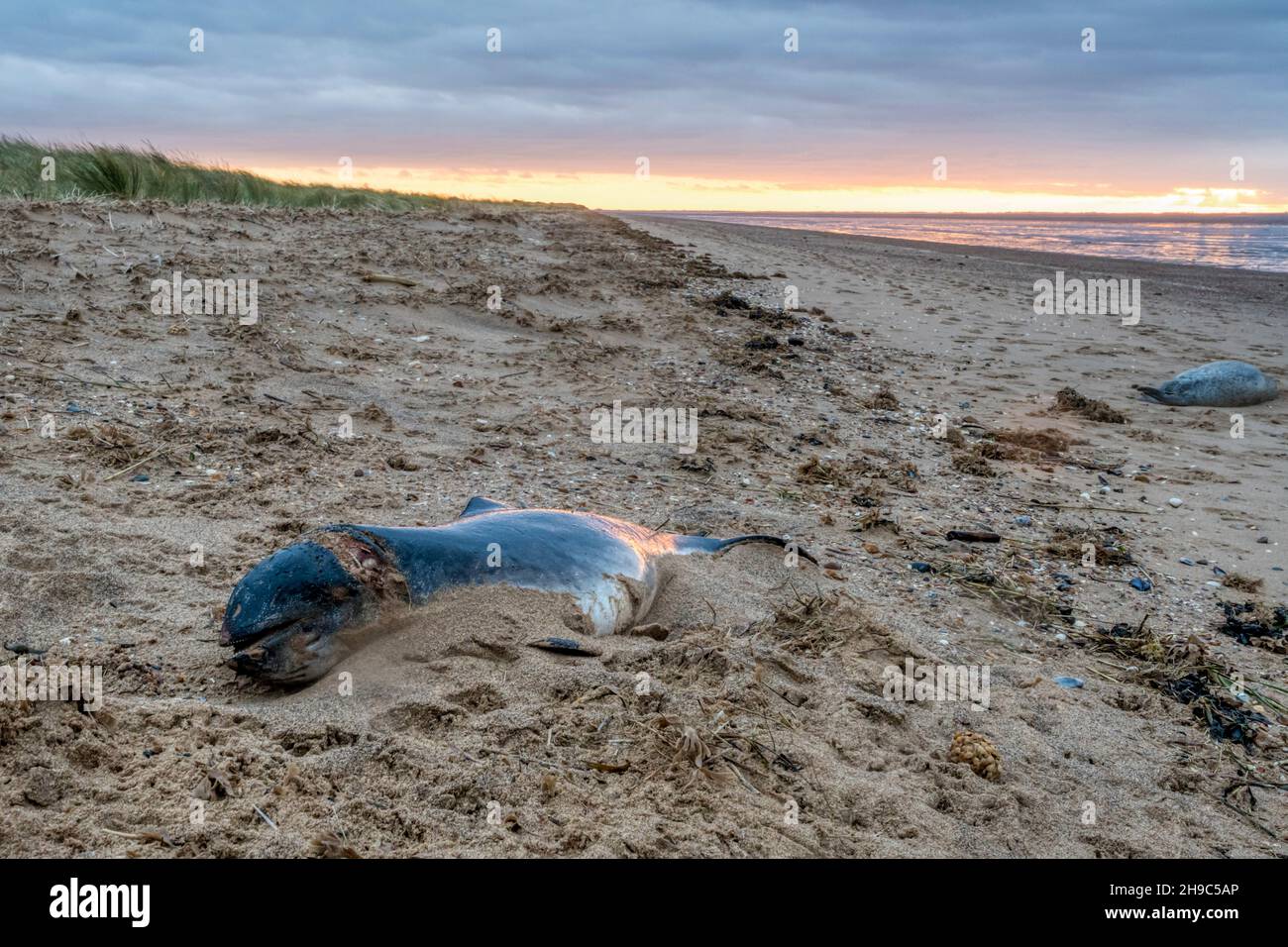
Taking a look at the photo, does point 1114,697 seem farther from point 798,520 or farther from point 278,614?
point 278,614

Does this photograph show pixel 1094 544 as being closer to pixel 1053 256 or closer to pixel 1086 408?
pixel 1086 408

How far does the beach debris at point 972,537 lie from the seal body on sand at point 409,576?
1707 millimetres

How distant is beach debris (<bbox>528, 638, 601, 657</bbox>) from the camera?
2.93m

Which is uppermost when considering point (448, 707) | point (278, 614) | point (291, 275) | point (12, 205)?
point (12, 205)

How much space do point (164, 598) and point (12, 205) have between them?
6553 millimetres

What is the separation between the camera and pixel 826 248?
1739 centimetres

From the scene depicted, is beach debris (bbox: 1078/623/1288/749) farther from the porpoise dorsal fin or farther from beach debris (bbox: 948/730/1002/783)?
the porpoise dorsal fin

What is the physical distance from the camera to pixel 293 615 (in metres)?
2.62

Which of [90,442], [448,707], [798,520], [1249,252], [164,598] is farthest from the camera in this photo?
[1249,252]

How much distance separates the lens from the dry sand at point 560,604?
2.28 metres

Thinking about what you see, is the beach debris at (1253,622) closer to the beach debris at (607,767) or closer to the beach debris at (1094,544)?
the beach debris at (1094,544)

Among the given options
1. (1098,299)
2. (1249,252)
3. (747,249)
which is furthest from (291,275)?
(1249,252)

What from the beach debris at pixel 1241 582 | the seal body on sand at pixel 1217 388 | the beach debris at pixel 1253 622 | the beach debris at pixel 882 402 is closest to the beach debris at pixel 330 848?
the beach debris at pixel 1253 622

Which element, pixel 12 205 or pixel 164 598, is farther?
pixel 12 205
